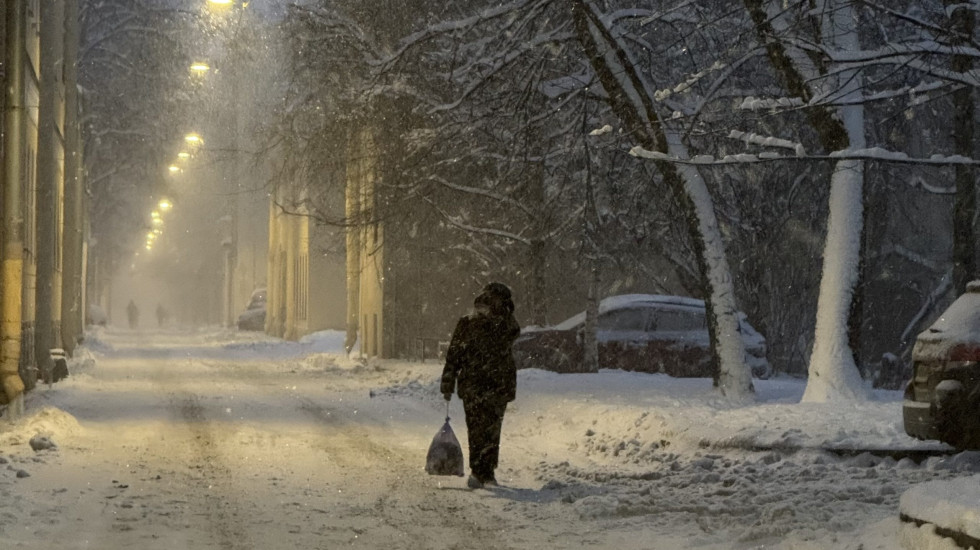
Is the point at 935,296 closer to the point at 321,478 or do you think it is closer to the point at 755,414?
the point at 755,414

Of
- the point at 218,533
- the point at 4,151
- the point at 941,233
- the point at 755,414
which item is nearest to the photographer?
the point at 218,533

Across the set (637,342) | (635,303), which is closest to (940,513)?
(637,342)

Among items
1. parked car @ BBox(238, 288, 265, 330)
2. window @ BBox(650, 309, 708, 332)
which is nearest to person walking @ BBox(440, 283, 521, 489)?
window @ BBox(650, 309, 708, 332)

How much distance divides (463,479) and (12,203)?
27.5 ft

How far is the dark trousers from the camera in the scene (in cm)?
1130

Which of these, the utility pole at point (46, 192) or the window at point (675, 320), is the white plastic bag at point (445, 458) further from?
the window at point (675, 320)

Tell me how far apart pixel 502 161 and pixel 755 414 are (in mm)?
9433

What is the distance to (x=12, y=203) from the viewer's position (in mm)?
17297

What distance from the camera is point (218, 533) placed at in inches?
350

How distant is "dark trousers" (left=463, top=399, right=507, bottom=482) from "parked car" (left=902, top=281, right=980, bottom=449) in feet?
12.2

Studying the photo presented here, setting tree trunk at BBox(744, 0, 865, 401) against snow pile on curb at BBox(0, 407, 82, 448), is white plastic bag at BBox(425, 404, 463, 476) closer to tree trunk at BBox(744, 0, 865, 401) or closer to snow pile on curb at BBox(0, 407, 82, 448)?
snow pile on curb at BBox(0, 407, 82, 448)

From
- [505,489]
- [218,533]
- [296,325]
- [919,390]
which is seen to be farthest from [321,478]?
[296,325]

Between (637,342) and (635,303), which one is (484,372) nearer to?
(637,342)

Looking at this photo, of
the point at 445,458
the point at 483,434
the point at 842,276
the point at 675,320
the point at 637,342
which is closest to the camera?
the point at 483,434
